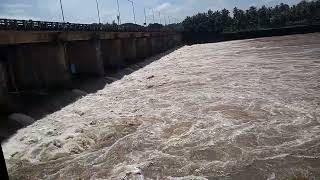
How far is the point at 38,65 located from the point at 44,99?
5964mm

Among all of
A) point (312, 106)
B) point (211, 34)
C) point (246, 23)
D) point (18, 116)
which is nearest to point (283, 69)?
point (312, 106)

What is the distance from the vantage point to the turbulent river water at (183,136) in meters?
13.1

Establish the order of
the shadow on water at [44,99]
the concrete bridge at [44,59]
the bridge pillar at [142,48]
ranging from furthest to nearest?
the bridge pillar at [142,48], the concrete bridge at [44,59], the shadow on water at [44,99]

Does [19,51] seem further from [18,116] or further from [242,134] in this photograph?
[242,134]

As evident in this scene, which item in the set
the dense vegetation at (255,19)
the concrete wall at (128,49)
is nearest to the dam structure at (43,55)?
the concrete wall at (128,49)

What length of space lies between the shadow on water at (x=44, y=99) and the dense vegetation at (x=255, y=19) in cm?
10122

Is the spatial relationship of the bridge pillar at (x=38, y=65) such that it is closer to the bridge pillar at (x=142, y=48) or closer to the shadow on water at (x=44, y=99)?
the shadow on water at (x=44, y=99)

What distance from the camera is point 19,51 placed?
33500 mm

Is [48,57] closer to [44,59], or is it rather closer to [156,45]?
[44,59]

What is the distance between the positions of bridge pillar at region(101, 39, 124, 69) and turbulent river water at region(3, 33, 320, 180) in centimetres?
2494

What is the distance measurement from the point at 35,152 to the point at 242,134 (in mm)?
9032

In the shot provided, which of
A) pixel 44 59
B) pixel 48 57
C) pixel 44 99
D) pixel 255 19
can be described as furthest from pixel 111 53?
pixel 255 19

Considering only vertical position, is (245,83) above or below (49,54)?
below

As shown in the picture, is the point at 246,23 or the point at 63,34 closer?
the point at 63,34
